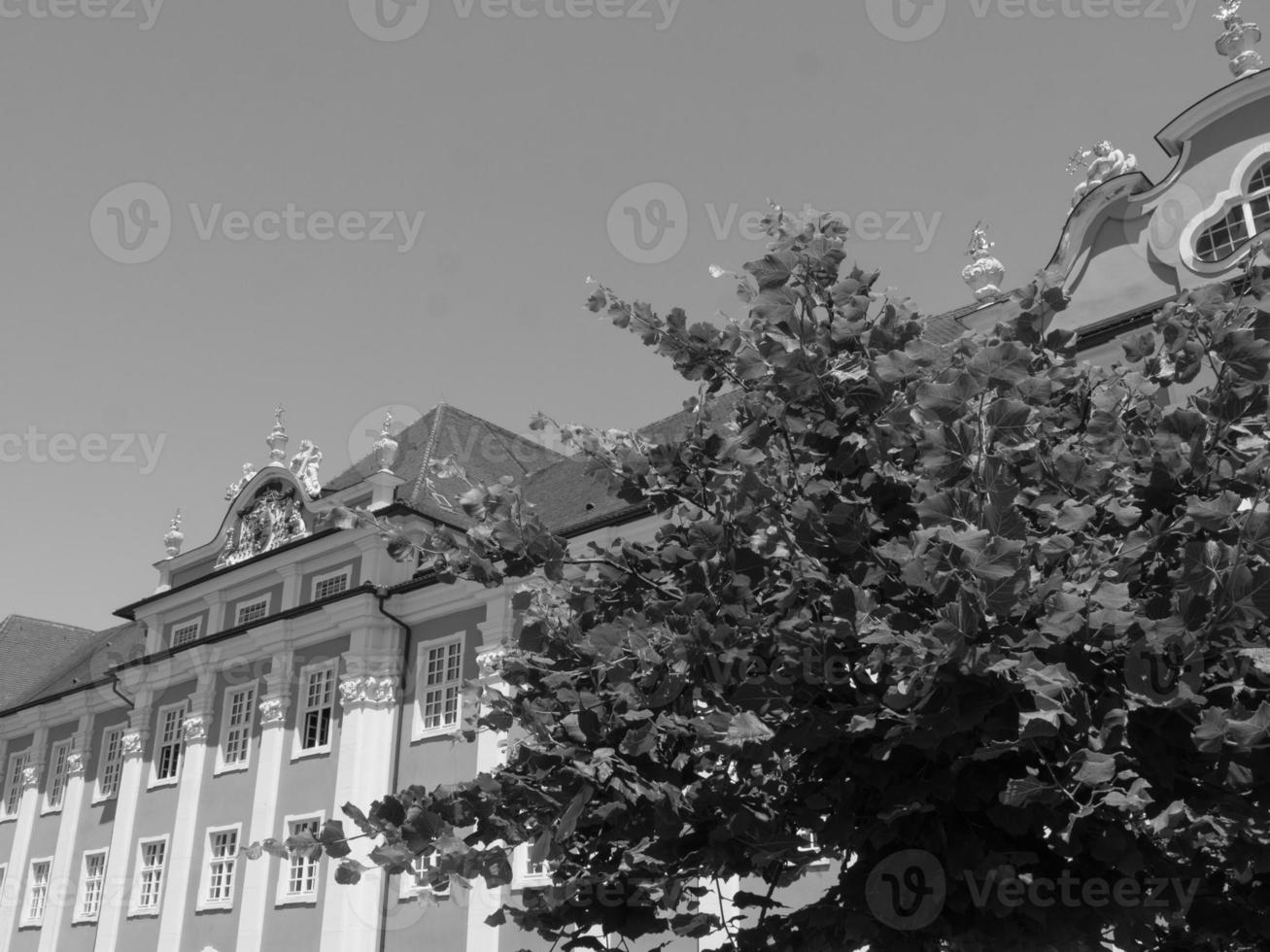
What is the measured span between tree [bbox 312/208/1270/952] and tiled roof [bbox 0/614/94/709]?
38742 mm

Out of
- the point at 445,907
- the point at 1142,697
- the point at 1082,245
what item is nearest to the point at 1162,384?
the point at 1142,697

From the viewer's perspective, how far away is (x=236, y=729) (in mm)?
27766

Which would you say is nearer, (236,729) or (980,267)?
(980,267)

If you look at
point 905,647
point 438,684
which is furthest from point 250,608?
point 905,647

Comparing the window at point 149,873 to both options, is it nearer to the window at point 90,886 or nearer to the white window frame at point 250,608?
the window at point 90,886

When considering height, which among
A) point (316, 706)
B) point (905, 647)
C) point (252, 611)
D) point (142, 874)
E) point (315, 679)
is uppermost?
point (252, 611)

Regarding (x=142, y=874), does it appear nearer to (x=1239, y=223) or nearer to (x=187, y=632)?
(x=187, y=632)

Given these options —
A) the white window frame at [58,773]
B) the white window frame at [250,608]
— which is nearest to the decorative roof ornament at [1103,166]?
the white window frame at [250,608]

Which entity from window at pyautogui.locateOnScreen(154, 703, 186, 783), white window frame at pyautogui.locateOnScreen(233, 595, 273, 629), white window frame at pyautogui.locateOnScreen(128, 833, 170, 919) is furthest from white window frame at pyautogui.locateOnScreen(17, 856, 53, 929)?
white window frame at pyautogui.locateOnScreen(233, 595, 273, 629)

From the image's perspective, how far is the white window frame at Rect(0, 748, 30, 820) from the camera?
36.2m

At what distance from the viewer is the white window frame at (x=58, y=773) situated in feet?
113

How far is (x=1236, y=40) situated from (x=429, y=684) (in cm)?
1771

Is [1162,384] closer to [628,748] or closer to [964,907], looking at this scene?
[964,907]

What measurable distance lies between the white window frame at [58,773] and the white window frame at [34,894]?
4.52 ft
